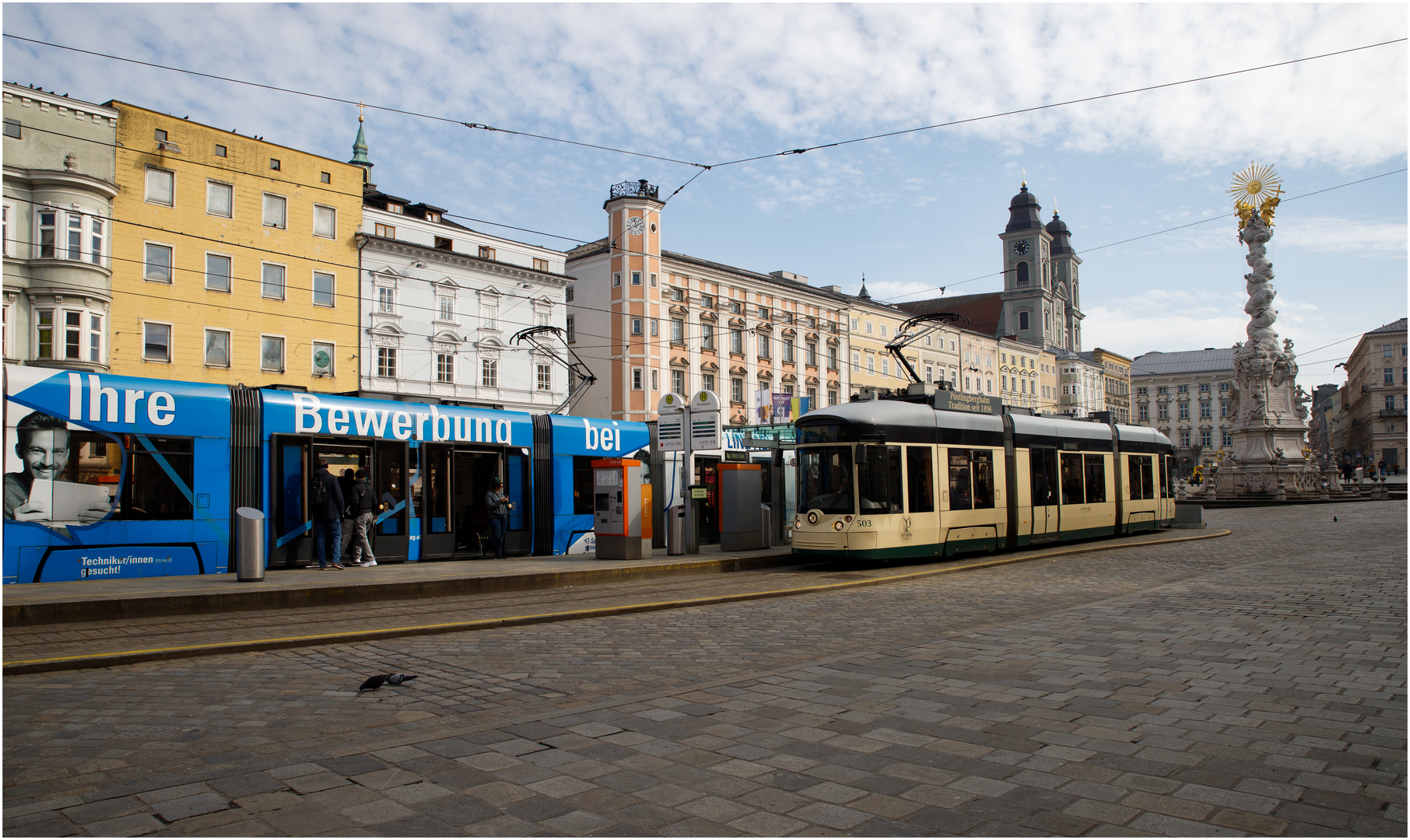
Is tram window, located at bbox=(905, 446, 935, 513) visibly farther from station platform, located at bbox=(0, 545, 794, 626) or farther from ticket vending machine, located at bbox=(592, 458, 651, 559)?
ticket vending machine, located at bbox=(592, 458, 651, 559)

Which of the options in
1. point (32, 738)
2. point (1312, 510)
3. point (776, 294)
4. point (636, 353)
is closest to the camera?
point (32, 738)

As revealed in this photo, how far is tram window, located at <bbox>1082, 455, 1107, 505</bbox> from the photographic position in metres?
22.2

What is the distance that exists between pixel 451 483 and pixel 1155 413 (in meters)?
131

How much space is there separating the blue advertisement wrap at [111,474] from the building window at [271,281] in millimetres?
27125

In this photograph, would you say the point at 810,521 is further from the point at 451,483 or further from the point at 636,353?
the point at 636,353

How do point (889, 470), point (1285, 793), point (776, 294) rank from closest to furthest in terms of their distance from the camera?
1. point (1285, 793)
2. point (889, 470)
3. point (776, 294)

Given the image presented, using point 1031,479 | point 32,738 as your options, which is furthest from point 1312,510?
point 32,738

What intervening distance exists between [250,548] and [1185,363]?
141 m

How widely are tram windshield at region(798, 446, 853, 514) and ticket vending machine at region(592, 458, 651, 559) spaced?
299 centimetres

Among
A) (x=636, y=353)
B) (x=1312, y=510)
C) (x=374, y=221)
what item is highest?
(x=374, y=221)

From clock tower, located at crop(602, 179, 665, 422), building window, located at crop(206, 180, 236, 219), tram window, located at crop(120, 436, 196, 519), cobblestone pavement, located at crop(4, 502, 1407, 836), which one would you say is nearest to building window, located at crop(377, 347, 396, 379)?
building window, located at crop(206, 180, 236, 219)

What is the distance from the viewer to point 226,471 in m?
14.0

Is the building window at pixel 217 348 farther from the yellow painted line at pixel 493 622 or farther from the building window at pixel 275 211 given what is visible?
the yellow painted line at pixel 493 622

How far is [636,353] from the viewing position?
53625 millimetres
